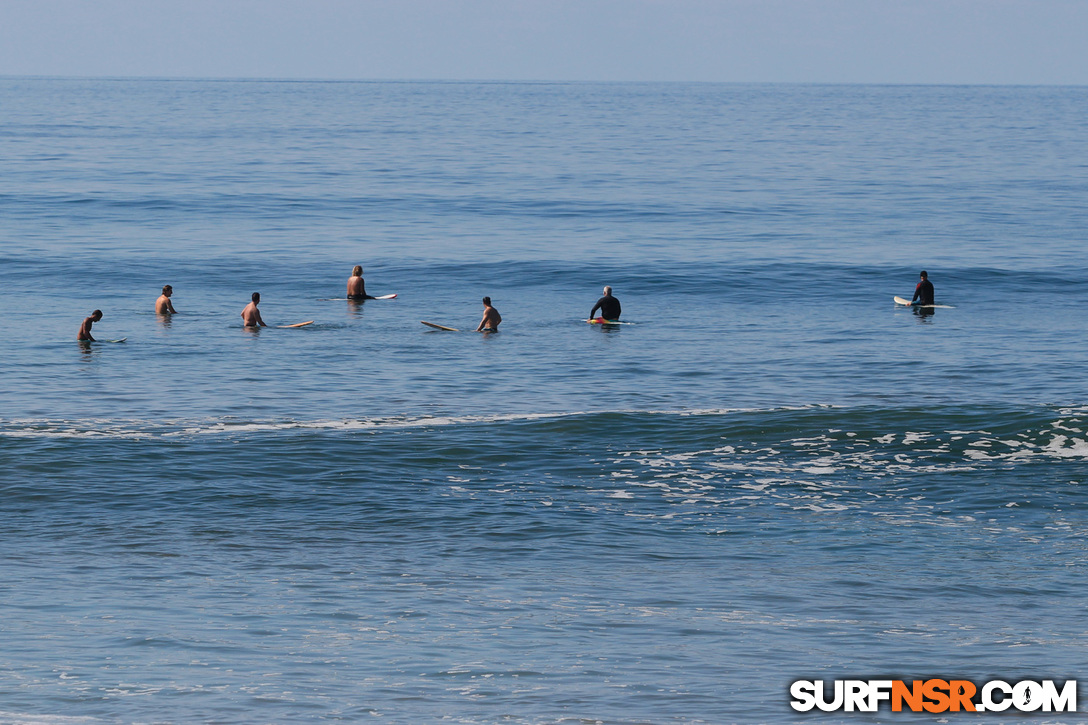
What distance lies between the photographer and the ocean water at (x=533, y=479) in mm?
13586

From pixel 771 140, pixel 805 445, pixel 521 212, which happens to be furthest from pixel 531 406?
pixel 771 140

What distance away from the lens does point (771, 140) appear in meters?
137

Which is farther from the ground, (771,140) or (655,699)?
(771,140)

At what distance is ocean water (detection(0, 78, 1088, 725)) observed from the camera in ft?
44.6

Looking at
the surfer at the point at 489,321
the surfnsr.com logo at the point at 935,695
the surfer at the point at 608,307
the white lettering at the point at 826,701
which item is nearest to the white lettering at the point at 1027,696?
the surfnsr.com logo at the point at 935,695

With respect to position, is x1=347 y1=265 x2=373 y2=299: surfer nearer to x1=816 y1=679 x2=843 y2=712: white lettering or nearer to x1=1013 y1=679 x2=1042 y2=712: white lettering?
x1=816 y1=679 x2=843 y2=712: white lettering

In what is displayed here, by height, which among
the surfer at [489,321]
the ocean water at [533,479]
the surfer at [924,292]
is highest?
the surfer at [924,292]

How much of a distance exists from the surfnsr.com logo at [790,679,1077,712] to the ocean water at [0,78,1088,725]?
240mm

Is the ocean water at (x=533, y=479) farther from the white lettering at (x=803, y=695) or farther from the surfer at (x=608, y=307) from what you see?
the surfer at (x=608, y=307)

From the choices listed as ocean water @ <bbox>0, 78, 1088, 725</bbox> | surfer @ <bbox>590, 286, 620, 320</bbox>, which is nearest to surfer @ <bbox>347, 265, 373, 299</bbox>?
ocean water @ <bbox>0, 78, 1088, 725</bbox>

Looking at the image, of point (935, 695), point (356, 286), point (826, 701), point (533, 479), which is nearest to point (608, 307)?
point (356, 286)

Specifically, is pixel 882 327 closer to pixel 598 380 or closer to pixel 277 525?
pixel 598 380

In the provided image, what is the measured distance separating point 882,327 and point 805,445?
15418mm

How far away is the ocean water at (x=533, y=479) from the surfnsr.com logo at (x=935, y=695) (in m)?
0.24
